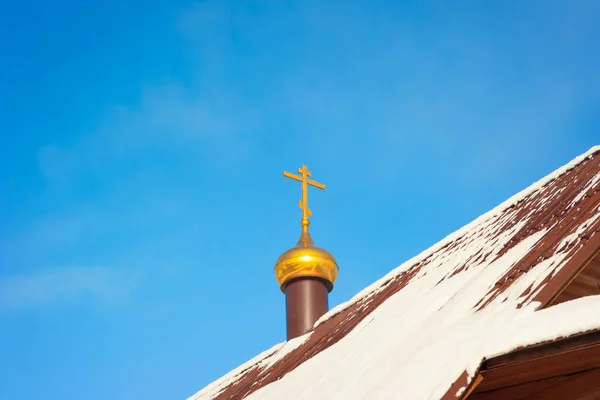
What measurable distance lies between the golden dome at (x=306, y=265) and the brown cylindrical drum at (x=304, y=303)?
0.09 m

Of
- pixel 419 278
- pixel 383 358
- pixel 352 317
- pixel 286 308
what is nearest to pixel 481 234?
pixel 419 278

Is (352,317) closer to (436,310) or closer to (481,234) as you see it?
(481,234)

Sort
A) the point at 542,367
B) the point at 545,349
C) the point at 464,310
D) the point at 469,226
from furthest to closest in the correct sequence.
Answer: the point at 469,226, the point at 464,310, the point at 542,367, the point at 545,349

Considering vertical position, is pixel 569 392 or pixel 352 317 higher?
pixel 352 317

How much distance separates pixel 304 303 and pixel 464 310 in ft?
27.4

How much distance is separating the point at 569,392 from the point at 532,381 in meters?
0.19

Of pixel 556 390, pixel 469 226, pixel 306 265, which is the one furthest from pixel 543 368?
pixel 306 265

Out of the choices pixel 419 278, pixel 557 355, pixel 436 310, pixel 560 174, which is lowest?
pixel 557 355

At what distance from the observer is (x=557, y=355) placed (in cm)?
450

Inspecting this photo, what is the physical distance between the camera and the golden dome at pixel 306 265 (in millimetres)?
14359

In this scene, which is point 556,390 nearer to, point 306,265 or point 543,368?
point 543,368

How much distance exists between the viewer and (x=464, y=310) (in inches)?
221

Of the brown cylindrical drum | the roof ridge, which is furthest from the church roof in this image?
the brown cylindrical drum

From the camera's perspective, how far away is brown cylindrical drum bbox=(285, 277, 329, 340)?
13.2 metres
